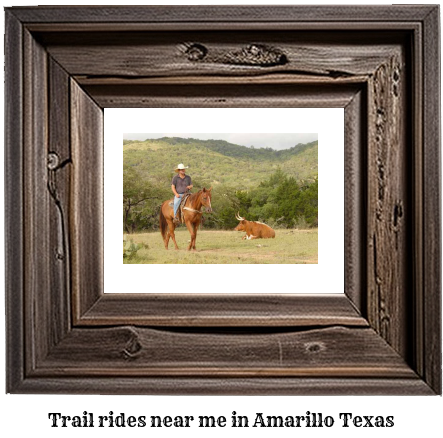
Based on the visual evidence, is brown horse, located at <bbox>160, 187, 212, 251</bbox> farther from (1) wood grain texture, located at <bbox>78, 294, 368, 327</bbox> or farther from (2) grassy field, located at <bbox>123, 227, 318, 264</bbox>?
(1) wood grain texture, located at <bbox>78, 294, 368, 327</bbox>

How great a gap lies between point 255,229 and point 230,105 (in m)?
0.27

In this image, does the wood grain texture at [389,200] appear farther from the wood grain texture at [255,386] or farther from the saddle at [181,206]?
the saddle at [181,206]

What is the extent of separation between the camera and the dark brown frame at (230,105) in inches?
37.2

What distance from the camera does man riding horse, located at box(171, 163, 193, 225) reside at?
1.00m

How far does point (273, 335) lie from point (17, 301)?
54cm

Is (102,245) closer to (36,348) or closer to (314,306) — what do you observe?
(36,348)

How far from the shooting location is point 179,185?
3.29 feet

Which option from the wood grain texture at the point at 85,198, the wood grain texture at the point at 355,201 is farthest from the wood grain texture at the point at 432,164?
the wood grain texture at the point at 85,198

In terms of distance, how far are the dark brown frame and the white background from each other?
0.02 meters

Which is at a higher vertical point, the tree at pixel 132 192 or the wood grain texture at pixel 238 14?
the wood grain texture at pixel 238 14

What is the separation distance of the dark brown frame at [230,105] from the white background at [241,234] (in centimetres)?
2

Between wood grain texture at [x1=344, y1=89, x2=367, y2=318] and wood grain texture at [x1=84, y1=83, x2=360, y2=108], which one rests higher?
wood grain texture at [x1=84, y1=83, x2=360, y2=108]

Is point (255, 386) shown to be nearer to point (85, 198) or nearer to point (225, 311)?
point (225, 311)

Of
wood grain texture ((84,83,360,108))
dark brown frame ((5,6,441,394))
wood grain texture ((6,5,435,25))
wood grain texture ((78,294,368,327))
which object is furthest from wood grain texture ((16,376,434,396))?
wood grain texture ((6,5,435,25))
